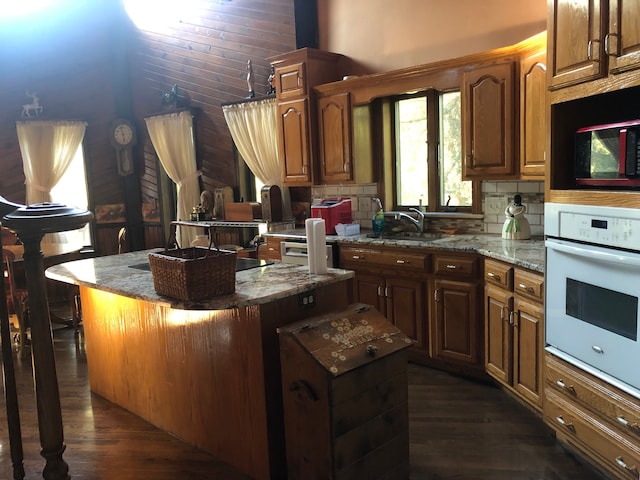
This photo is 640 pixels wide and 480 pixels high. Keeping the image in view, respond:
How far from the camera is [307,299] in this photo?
2564 millimetres

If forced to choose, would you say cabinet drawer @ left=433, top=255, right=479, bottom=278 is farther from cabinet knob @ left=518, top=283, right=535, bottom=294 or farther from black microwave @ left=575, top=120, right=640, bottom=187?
black microwave @ left=575, top=120, right=640, bottom=187

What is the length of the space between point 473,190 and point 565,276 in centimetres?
178

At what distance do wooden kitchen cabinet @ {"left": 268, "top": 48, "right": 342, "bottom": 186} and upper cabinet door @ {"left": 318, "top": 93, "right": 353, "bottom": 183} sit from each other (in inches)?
3.2

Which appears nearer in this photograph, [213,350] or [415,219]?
[213,350]

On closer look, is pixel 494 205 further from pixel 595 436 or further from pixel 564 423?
pixel 595 436

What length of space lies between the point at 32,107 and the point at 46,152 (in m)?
0.53

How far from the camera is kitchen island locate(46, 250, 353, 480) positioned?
7.97 ft

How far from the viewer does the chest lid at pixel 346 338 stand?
2.19 metres

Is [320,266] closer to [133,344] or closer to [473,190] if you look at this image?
[133,344]

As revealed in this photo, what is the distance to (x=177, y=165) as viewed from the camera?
6461 millimetres

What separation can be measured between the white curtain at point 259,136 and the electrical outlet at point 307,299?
2.87m

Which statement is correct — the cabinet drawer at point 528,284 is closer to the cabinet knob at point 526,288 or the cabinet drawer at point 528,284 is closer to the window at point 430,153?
the cabinet knob at point 526,288

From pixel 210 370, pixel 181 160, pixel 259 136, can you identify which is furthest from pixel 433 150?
pixel 181 160

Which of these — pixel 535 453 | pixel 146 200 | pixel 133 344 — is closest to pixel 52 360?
pixel 133 344
